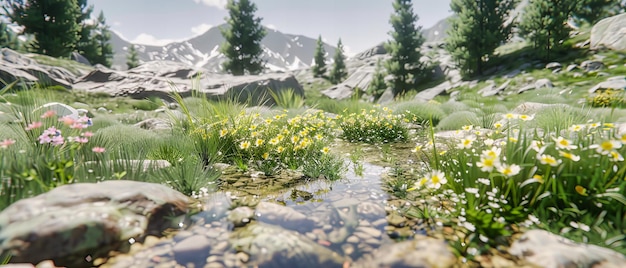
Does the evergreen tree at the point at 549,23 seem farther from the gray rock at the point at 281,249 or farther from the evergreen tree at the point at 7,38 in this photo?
the evergreen tree at the point at 7,38

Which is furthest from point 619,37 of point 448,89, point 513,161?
point 513,161

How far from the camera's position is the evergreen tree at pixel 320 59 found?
50.8 m

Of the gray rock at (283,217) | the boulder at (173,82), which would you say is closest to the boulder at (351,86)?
the boulder at (173,82)

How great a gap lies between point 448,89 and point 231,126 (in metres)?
23.4

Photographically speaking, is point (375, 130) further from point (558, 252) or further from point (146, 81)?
point (146, 81)

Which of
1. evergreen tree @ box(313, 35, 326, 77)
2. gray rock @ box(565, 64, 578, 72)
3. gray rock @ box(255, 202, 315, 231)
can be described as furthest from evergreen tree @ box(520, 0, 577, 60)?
evergreen tree @ box(313, 35, 326, 77)

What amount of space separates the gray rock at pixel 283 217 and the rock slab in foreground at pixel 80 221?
730 mm

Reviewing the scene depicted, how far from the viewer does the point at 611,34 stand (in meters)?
19.8

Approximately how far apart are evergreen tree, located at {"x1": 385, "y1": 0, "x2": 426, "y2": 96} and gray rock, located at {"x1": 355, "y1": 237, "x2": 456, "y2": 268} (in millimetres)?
27609

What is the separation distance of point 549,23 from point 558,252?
2686 centimetres

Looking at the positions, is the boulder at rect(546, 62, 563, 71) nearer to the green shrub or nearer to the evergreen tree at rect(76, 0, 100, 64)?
the green shrub

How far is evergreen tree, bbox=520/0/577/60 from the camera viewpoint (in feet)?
69.6

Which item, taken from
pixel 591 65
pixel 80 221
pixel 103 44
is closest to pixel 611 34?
pixel 591 65

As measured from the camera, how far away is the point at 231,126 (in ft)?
15.5
